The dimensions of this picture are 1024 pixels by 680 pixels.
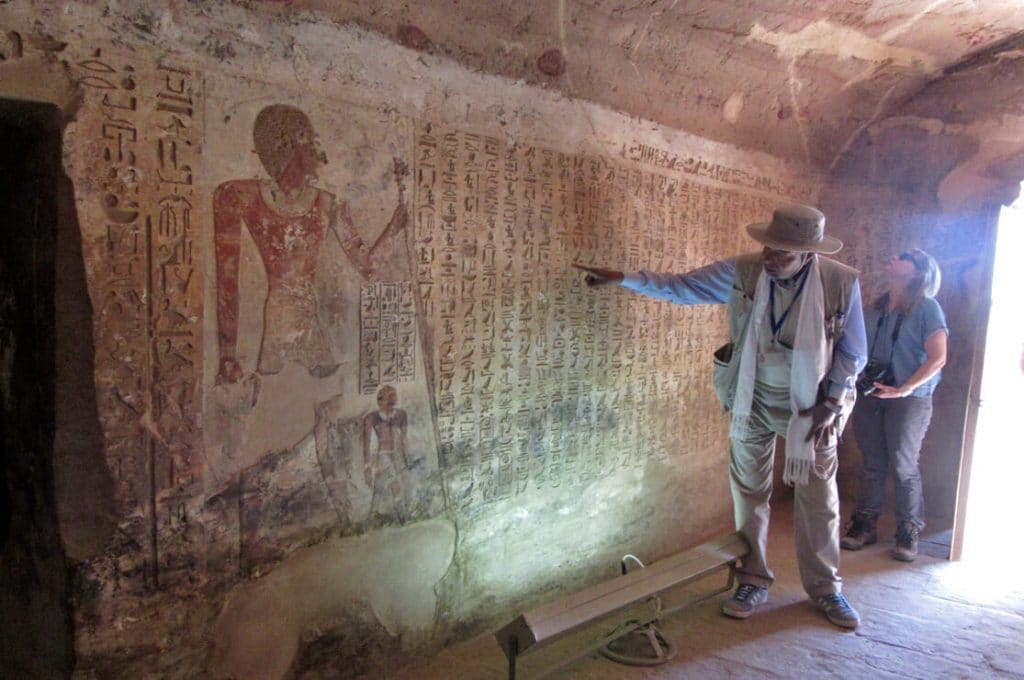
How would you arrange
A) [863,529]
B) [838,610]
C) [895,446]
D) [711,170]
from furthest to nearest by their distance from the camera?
1. [863,529]
2. [895,446]
3. [711,170]
4. [838,610]

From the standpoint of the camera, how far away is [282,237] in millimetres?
2232

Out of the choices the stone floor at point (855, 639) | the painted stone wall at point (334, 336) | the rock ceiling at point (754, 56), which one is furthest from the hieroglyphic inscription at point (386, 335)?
the stone floor at point (855, 639)

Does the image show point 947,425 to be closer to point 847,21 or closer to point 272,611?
point 847,21

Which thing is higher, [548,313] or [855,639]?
[548,313]

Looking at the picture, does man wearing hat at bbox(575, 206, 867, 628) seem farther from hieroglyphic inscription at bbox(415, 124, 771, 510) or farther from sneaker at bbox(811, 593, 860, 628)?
hieroglyphic inscription at bbox(415, 124, 771, 510)

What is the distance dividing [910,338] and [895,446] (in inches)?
27.3

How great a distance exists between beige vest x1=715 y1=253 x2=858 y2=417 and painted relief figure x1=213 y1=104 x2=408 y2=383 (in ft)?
5.88

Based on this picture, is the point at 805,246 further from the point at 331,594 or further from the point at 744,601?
the point at 331,594

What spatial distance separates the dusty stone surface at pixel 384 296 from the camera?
193cm

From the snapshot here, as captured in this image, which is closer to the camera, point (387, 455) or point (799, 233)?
point (387, 455)

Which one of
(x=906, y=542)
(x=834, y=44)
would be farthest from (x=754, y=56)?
(x=906, y=542)

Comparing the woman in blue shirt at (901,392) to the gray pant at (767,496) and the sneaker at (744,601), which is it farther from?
the sneaker at (744,601)

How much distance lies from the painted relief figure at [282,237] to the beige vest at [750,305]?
5.88 ft

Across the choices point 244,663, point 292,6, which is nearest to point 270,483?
point 244,663
